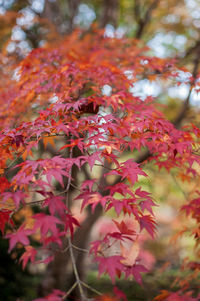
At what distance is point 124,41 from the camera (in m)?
3.89

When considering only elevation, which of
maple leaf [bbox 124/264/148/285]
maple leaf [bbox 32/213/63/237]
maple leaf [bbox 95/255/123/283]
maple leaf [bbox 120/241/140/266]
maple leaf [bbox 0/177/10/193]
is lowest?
maple leaf [bbox 120/241/140/266]

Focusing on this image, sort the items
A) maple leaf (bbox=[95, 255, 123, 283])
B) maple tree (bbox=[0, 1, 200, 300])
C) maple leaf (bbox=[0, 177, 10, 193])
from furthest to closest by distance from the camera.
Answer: maple leaf (bbox=[0, 177, 10, 193])
maple tree (bbox=[0, 1, 200, 300])
maple leaf (bbox=[95, 255, 123, 283])

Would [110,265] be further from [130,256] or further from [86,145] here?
[86,145]

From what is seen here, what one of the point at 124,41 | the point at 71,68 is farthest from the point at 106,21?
the point at 71,68

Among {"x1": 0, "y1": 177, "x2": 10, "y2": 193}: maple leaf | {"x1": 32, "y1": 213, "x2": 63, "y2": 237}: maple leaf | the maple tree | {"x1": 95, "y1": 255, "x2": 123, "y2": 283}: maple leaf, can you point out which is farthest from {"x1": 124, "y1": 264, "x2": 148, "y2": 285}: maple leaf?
{"x1": 0, "y1": 177, "x2": 10, "y2": 193}: maple leaf

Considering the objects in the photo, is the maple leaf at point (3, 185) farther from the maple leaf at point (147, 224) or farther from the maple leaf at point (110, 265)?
the maple leaf at point (147, 224)

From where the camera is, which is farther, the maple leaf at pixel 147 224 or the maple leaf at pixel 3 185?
the maple leaf at pixel 3 185

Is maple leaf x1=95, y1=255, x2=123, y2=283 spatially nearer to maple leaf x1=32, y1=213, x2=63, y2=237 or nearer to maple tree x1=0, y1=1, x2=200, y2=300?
maple tree x1=0, y1=1, x2=200, y2=300

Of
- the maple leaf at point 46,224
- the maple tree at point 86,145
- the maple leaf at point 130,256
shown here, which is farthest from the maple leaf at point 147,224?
the maple leaf at point 46,224

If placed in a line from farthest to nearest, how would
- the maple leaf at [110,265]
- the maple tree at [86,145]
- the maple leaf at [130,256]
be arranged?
1. the maple leaf at [130,256]
2. the maple tree at [86,145]
3. the maple leaf at [110,265]

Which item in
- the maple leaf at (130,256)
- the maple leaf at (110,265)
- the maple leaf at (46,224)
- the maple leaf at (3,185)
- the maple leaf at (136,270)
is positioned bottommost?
the maple leaf at (130,256)

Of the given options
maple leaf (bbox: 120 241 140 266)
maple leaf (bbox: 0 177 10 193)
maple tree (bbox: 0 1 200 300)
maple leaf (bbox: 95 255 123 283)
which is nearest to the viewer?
maple leaf (bbox: 95 255 123 283)

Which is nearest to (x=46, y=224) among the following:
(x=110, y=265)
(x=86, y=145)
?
(x=110, y=265)

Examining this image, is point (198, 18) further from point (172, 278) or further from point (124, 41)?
point (172, 278)
